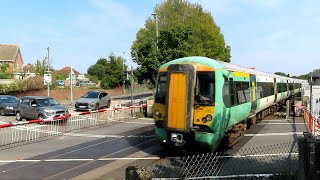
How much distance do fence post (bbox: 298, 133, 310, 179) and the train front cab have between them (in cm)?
450

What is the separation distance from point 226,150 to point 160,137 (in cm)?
263

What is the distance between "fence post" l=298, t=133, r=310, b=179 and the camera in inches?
223

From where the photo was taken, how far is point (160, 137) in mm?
10852

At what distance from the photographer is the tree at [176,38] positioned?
95.4 feet

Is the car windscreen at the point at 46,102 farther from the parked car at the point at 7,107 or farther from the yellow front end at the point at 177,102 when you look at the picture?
the yellow front end at the point at 177,102

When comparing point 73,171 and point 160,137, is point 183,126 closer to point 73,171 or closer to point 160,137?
point 160,137

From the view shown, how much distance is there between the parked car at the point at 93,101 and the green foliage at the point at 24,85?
20.9 metres

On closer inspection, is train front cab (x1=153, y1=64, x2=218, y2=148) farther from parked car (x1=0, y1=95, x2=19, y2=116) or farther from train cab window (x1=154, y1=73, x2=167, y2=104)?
parked car (x1=0, y1=95, x2=19, y2=116)

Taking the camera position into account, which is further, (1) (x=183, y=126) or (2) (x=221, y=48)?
(2) (x=221, y=48)

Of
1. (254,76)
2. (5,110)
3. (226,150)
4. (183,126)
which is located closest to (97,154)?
(183,126)

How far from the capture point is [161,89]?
11.1 m

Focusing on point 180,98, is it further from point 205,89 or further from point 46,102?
point 46,102

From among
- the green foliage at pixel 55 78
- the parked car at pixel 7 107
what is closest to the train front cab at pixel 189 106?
the parked car at pixel 7 107

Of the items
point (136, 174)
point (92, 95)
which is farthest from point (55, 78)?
point (136, 174)
